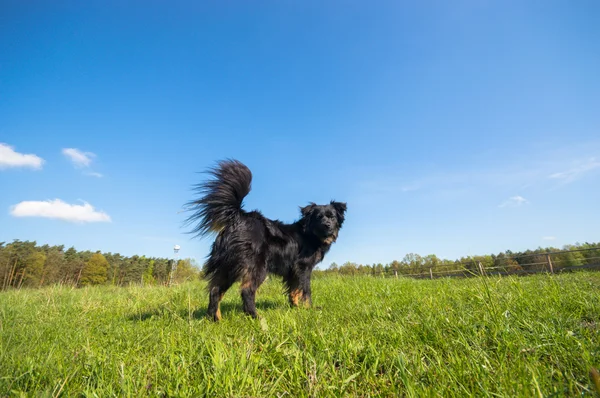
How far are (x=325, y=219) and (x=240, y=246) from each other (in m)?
2.09

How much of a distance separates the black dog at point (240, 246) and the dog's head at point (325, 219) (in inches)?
27.4

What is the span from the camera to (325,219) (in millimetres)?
5992

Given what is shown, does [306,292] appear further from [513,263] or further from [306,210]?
[513,263]

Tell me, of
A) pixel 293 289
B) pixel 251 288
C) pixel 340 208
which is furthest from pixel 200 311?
pixel 340 208

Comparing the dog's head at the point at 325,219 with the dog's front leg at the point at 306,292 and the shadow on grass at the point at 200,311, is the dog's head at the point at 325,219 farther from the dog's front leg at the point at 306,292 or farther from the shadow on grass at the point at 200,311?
the shadow on grass at the point at 200,311

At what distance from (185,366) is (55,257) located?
76113 millimetres

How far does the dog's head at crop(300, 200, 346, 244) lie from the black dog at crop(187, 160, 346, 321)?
2.29ft

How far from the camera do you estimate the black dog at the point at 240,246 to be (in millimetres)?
4508

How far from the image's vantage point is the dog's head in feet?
19.5

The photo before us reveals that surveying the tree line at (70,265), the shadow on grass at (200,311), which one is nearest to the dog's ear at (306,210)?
the shadow on grass at (200,311)

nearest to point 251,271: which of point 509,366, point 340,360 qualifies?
point 340,360

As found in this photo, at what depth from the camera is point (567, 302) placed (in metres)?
2.83

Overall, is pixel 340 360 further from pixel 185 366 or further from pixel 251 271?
pixel 251 271

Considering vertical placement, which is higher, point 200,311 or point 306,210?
point 306,210
